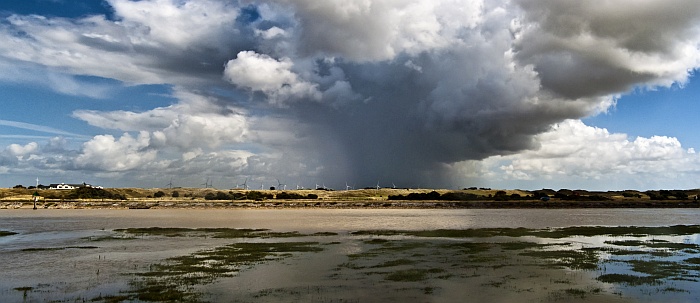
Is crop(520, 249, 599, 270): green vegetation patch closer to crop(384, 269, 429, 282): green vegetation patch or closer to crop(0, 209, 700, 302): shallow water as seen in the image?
crop(0, 209, 700, 302): shallow water

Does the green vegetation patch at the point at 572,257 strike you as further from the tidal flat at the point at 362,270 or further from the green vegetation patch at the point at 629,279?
the green vegetation patch at the point at 629,279

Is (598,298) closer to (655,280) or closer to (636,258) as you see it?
(655,280)

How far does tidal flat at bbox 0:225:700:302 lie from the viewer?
27109 millimetres

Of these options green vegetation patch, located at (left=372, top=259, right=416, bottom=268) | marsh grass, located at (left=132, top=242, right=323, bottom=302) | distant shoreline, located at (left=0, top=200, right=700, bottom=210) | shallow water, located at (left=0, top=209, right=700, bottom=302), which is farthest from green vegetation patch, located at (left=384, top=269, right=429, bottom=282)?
distant shoreline, located at (left=0, top=200, right=700, bottom=210)

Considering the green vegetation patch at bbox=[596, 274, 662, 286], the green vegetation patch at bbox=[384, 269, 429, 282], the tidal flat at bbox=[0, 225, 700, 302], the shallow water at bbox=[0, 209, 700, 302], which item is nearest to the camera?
→ the shallow water at bbox=[0, 209, 700, 302]

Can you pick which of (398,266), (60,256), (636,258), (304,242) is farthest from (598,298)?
(60,256)

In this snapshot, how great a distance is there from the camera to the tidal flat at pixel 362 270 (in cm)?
2711

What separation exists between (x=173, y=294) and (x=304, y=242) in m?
28.4

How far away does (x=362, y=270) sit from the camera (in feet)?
115

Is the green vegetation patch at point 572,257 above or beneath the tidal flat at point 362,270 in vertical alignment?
above

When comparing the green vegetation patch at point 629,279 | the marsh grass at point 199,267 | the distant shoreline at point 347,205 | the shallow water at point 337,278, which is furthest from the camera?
the distant shoreline at point 347,205

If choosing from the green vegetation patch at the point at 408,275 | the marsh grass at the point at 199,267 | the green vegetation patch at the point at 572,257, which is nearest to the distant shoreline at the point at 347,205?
the marsh grass at the point at 199,267

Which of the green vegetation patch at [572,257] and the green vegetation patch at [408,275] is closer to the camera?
the green vegetation patch at [408,275]

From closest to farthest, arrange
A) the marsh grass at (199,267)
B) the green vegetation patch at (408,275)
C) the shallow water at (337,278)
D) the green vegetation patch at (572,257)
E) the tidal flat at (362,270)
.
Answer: the shallow water at (337,278) < the tidal flat at (362,270) < the marsh grass at (199,267) < the green vegetation patch at (408,275) < the green vegetation patch at (572,257)
